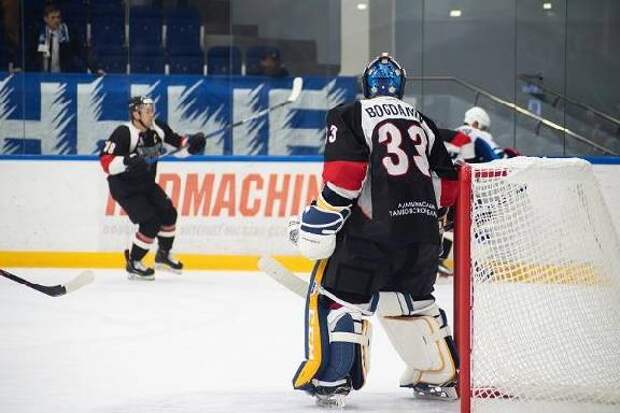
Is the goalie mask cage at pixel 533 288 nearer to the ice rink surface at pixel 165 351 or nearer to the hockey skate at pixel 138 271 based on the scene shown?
the ice rink surface at pixel 165 351

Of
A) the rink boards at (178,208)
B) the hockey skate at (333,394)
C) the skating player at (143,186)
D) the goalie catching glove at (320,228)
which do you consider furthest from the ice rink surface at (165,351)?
the rink boards at (178,208)

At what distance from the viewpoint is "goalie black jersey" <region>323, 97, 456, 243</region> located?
11.9ft

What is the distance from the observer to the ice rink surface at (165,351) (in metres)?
3.90

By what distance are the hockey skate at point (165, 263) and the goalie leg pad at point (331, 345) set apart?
4.43m

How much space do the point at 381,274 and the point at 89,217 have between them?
527 centimetres

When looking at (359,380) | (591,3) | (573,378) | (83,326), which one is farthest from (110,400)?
(591,3)

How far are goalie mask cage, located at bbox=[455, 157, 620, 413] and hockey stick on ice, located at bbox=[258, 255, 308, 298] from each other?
2.18 feet

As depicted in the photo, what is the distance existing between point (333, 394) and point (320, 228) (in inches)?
21.1

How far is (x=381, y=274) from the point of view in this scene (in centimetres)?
369

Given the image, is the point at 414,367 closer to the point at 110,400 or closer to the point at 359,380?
the point at 359,380

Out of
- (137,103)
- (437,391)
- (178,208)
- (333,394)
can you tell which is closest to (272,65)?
(178,208)

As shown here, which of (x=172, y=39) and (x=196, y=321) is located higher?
(x=172, y=39)

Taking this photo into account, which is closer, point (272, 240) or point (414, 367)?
point (414, 367)

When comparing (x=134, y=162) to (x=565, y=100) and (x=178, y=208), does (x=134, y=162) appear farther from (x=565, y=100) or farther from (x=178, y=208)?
(x=565, y=100)
